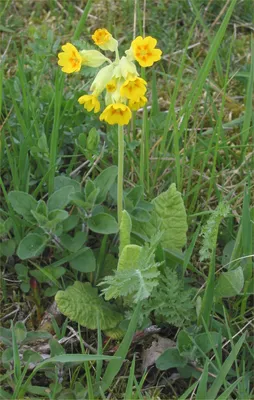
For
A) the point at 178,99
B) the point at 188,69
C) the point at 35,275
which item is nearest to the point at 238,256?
the point at 35,275

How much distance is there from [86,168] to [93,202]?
477mm

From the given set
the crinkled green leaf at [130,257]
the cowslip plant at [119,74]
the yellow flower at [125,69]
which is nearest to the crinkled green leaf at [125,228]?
the crinkled green leaf at [130,257]

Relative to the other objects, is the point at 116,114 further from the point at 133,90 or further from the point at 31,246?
the point at 31,246

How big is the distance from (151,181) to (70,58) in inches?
27.7

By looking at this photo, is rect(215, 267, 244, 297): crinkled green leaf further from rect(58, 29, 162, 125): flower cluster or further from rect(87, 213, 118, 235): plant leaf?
rect(58, 29, 162, 125): flower cluster

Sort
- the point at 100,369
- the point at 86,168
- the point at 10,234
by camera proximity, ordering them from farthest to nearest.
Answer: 1. the point at 86,168
2. the point at 10,234
3. the point at 100,369

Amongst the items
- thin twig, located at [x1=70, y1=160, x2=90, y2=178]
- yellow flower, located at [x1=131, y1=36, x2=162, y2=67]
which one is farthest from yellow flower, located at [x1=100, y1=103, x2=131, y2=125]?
thin twig, located at [x1=70, y1=160, x2=90, y2=178]

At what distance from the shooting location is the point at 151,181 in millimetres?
2459

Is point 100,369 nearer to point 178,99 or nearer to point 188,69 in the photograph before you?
point 178,99

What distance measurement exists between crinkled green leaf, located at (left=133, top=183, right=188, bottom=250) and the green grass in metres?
0.07

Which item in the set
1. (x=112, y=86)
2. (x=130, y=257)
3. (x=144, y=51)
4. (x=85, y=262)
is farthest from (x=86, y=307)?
(x=144, y=51)

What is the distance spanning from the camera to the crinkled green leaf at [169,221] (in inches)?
85.2

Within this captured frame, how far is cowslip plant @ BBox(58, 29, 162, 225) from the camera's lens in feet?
5.93

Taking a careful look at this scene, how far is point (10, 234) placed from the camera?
2.31 m
